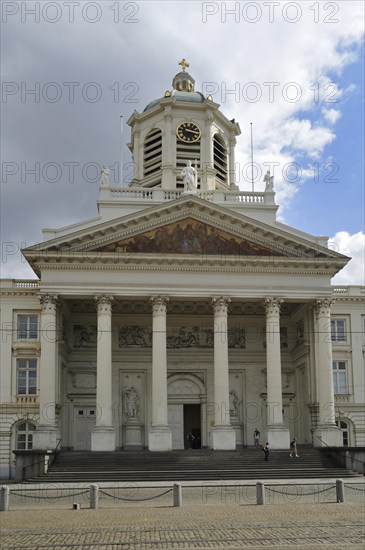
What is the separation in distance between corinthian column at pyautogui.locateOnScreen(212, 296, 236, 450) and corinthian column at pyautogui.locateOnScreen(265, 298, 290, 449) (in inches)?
90.7

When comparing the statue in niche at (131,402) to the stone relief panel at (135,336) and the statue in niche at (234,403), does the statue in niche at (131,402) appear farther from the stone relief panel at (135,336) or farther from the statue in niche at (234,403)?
the statue in niche at (234,403)

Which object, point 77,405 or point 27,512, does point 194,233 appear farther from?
point 27,512

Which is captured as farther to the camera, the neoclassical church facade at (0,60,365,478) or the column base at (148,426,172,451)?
the neoclassical church facade at (0,60,365,478)

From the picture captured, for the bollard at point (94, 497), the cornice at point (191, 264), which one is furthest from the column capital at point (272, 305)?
the bollard at point (94, 497)

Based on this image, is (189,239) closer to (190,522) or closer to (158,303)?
(158,303)

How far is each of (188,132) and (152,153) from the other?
316 cm

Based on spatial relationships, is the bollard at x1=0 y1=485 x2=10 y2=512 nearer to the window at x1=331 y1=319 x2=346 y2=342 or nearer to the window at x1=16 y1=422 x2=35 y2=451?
the window at x1=16 y1=422 x2=35 y2=451

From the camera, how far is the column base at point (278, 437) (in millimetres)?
44062

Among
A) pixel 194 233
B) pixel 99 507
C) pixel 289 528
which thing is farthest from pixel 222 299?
pixel 289 528

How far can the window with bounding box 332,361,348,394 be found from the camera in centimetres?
5094

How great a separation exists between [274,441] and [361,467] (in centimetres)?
522

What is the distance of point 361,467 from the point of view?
4097 cm

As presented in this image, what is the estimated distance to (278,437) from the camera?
4416cm

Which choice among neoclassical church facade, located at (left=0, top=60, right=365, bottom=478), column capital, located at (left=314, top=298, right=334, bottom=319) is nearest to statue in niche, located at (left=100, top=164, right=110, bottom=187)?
neoclassical church facade, located at (left=0, top=60, right=365, bottom=478)
